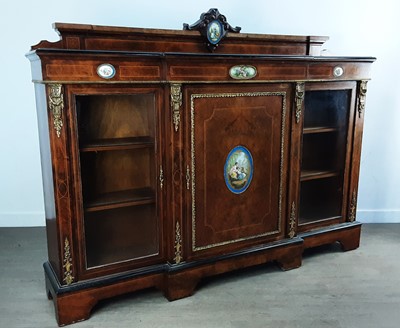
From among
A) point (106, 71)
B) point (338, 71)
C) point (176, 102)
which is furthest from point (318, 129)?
point (106, 71)

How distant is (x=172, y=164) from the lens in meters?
1.73

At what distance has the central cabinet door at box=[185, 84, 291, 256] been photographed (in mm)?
1768

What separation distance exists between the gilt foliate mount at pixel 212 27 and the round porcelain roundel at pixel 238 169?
0.48 metres

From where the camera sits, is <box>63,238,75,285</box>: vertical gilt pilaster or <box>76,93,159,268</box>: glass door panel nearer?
<box>63,238,75,285</box>: vertical gilt pilaster

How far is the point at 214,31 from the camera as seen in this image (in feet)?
5.96

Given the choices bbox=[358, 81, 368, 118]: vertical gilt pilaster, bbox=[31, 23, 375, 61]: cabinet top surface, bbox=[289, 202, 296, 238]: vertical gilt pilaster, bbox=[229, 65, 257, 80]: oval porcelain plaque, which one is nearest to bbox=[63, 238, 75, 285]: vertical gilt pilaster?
bbox=[31, 23, 375, 61]: cabinet top surface

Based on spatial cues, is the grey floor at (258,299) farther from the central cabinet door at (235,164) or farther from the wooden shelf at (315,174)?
the wooden shelf at (315,174)

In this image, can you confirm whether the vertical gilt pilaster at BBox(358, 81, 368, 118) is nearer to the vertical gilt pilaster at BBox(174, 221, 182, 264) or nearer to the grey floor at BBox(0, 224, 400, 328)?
the grey floor at BBox(0, 224, 400, 328)

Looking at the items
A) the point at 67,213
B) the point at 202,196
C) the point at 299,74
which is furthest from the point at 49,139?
the point at 299,74

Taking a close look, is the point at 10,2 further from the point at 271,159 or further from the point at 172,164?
the point at 271,159

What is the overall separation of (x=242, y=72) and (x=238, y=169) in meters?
0.43

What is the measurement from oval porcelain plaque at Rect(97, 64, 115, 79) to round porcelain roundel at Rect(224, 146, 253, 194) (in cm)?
62

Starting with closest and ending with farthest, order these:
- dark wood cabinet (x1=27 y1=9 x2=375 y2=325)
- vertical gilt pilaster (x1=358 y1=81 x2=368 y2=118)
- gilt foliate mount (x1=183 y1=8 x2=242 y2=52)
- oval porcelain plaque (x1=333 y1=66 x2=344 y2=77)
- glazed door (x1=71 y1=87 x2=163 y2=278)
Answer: dark wood cabinet (x1=27 y1=9 x2=375 y2=325) < glazed door (x1=71 y1=87 x2=163 y2=278) < gilt foliate mount (x1=183 y1=8 x2=242 y2=52) < oval porcelain plaque (x1=333 y1=66 x2=344 y2=77) < vertical gilt pilaster (x1=358 y1=81 x2=368 y2=118)

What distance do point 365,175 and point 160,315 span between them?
168 cm
